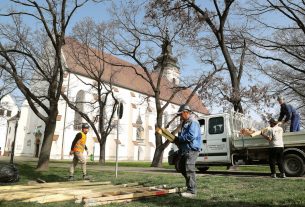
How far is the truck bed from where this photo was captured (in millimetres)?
11211

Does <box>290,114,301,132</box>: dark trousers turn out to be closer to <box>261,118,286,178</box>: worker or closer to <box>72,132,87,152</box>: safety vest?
<box>261,118,286,178</box>: worker

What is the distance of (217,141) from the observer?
45.4 feet

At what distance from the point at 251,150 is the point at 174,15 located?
9085 millimetres

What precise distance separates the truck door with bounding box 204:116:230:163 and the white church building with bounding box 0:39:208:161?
22.9 m

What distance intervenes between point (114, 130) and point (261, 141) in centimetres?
4299

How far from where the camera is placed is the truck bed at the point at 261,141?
11211 millimetres

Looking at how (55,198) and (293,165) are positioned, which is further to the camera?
(293,165)

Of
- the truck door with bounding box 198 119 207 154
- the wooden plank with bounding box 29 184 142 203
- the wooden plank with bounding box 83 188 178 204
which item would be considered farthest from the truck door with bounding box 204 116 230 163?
the wooden plank with bounding box 29 184 142 203

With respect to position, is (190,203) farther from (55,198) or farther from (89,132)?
(89,132)

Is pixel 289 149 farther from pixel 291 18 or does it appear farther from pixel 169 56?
pixel 169 56

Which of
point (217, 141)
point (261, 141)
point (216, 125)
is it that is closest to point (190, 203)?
point (261, 141)

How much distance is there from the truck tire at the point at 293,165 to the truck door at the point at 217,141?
96.9 inches

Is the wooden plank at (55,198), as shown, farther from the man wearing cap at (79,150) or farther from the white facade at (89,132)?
the white facade at (89,132)

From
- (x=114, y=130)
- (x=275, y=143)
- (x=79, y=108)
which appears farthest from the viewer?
(x=114, y=130)
